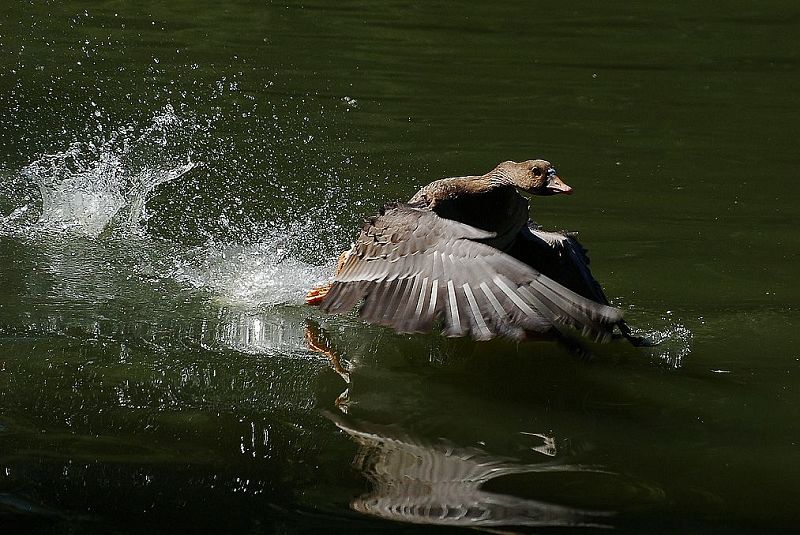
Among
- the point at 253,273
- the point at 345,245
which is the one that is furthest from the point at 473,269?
the point at 345,245

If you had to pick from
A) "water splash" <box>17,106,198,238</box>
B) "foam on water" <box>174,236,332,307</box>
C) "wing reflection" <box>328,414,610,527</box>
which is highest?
"water splash" <box>17,106,198,238</box>

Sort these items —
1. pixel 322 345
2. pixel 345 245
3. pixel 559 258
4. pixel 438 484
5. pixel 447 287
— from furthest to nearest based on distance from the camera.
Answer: pixel 345 245, pixel 559 258, pixel 322 345, pixel 447 287, pixel 438 484

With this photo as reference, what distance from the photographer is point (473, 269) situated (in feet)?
16.0

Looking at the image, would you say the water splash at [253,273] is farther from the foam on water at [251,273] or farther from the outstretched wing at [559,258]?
the outstretched wing at [559,258]

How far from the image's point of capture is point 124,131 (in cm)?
913

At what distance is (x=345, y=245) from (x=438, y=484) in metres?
3.17

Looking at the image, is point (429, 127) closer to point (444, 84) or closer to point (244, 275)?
point (444, 84)

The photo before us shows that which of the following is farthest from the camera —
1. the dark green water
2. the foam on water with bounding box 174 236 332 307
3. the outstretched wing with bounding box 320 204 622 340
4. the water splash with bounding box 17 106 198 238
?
the water splash with bounding box 17 106 198 238

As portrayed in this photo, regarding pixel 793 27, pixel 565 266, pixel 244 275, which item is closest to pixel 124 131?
pixel 244 275

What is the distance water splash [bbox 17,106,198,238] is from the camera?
7371 millimetres

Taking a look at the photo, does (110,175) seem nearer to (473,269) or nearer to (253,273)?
(253,273)

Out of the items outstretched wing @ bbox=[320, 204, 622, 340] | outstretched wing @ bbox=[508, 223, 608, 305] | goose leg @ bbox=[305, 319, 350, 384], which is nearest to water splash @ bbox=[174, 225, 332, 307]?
goose leg @ bbox=[305, 319, 350, 384]

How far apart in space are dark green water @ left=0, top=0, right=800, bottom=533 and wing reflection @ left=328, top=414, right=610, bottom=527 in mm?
13

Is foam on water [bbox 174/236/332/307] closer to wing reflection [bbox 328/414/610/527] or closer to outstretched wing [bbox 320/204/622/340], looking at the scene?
outstretched wing [bbox 320/204/622/340]
